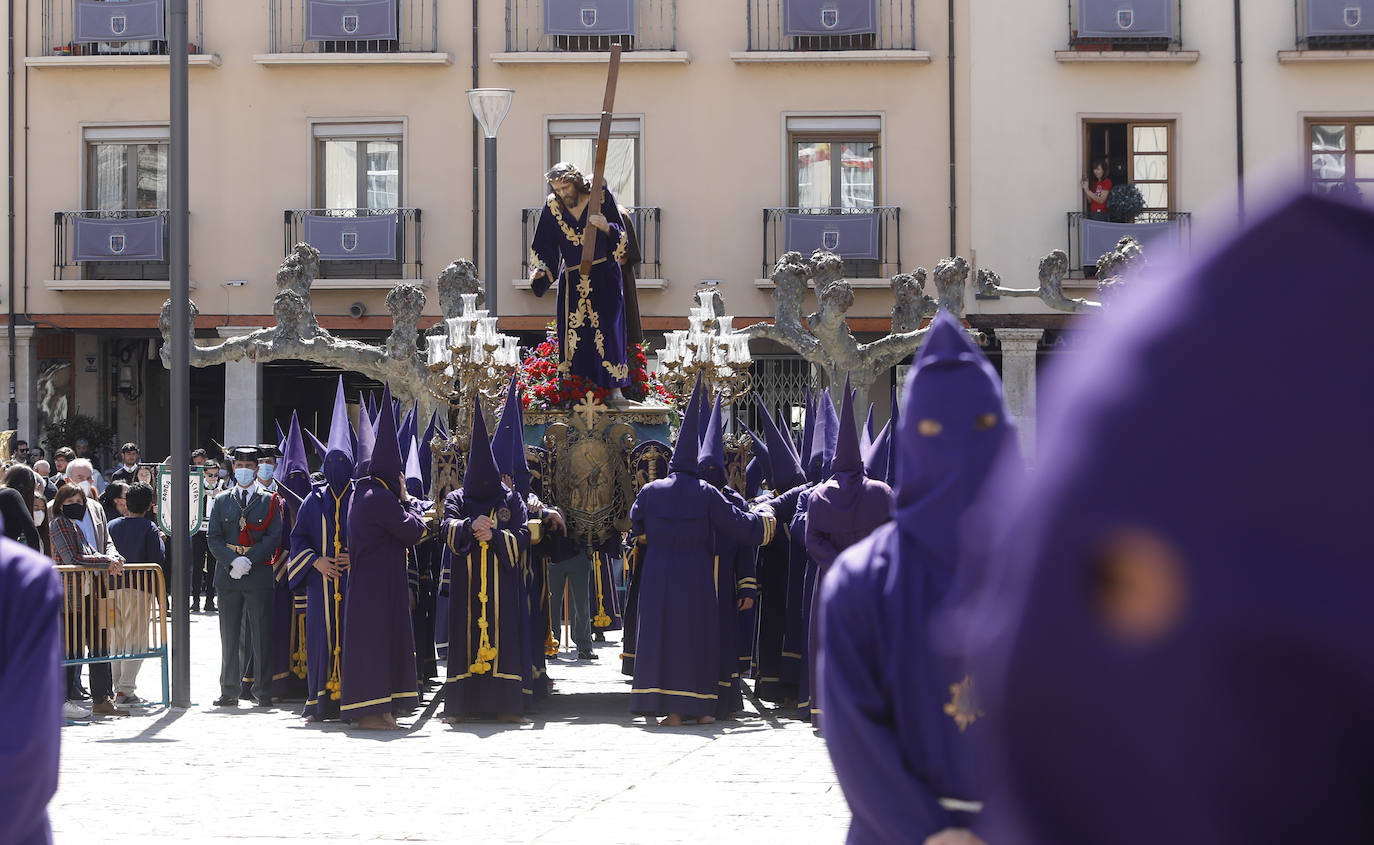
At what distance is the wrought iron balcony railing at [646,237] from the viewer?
84.7 ft

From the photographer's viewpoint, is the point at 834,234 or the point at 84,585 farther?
the point at 834,234

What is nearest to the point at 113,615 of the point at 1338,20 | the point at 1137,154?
the point at 1137,154

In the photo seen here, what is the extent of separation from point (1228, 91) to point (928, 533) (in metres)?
23.8

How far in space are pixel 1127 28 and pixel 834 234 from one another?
520 cm

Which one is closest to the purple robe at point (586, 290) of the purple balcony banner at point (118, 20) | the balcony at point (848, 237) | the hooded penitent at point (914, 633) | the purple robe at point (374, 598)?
the purple robe at point (374, 598)

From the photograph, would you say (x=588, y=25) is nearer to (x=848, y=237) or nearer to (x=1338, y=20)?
(x=848, y=237)

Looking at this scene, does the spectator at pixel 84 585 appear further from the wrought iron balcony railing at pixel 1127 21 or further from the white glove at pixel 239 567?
the wrought iron balcony railing at pixel 1127 21

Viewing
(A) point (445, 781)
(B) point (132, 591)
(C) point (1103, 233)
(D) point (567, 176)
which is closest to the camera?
(A) point (445, 781)

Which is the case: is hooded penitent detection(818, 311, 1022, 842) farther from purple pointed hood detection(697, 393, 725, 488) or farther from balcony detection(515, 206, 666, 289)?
balcony detection(515, 206, 666, 289)

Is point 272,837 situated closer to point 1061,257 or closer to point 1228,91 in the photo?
point 1061,257

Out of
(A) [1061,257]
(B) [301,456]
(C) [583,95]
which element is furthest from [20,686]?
(C) [583,95]

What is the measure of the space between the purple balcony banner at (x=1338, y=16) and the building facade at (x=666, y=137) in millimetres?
71

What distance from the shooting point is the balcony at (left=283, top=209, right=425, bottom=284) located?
25.8 m

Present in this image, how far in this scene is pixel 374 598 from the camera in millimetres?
11703
